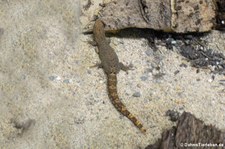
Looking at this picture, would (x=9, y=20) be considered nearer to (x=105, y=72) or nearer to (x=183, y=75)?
(x=105, y=72)

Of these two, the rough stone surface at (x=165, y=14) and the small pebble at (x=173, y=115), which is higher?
the rough stone surface at (x=165, y=14)

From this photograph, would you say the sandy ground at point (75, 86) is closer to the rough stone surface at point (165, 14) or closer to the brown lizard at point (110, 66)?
the brown lizard at point (110, 66)

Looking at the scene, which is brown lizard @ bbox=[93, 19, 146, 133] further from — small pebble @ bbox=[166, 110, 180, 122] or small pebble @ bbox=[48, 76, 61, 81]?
small pebble @ bbox=[48, 76, 61, 81]

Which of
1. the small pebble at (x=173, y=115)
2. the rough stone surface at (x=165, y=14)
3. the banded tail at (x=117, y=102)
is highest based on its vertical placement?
the rough stone surface at (x=165, y=14)

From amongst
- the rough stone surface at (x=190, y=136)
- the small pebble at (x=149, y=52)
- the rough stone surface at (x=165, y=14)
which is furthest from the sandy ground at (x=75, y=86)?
the rough stone surface at (x=190, y=136)

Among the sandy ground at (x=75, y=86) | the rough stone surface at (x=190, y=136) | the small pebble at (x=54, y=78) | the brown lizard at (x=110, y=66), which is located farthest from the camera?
the small pebble at (x=54, y=78)

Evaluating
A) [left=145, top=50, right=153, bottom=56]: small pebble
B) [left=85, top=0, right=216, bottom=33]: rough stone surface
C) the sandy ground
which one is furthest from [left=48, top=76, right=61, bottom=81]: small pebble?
[left=145, top=50, right=153, bottom=56]: small pebble

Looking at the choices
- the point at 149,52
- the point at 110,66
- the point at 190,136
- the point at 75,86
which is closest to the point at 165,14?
the point at 149,52

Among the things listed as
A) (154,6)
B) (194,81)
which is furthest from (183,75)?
(154,6)

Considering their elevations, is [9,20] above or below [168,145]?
above
